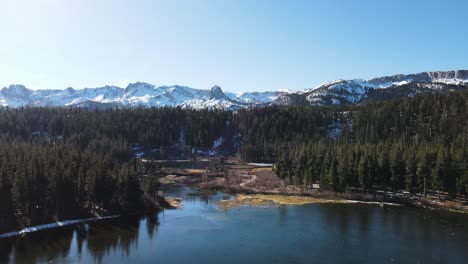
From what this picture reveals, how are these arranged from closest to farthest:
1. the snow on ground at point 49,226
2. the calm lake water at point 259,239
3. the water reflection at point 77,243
→ 1. the calm lake water at point 259,239
2. the water reflection at point 77,243
3. the snow on ground at point 49,226

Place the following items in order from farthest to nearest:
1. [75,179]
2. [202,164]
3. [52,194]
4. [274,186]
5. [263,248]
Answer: [202,164] → [274,186] → [75,179] → [52,194] → [263,248]

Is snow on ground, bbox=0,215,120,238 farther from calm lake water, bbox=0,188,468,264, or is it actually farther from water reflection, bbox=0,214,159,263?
calm lake water, bbox=0,188,468,264

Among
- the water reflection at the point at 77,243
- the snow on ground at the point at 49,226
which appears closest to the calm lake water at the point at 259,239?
the water reflection at the point at 77,243

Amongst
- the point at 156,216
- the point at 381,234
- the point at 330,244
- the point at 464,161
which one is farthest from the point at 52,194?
the point at 464,161

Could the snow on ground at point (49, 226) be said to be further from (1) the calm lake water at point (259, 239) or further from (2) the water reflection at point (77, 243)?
(1) the calm lake water at point (259, 239)

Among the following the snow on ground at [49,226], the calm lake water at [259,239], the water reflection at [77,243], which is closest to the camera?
the calm lake water at [259,239]

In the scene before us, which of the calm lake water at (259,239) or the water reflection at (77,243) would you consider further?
the water reflection at (77,243)

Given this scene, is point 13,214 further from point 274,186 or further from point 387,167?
point 387,167

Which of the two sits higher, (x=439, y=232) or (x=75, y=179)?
(x=75, y=179)
